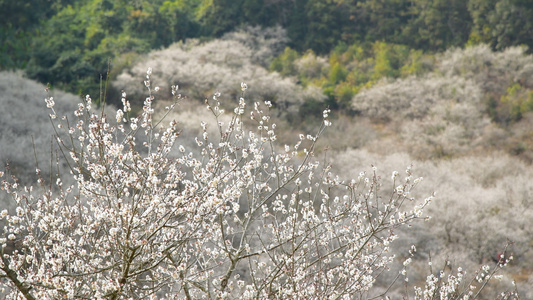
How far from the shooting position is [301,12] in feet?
97.7

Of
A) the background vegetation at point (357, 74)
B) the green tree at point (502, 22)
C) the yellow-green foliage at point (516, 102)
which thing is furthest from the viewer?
the green tree at point (502, 22)

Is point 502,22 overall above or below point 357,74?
below

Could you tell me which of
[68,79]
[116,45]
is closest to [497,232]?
[68,79]

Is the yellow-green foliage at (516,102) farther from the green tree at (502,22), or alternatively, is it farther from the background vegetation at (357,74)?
the green tree at (502,22)

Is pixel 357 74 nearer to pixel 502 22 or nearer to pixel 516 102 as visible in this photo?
pixel 502 22

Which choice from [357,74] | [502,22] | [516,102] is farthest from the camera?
[357,74]

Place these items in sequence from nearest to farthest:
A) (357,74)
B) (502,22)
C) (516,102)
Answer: (516,102) < (502,22) < (357,74)

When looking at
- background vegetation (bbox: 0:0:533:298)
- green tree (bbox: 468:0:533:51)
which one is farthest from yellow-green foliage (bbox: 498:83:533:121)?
green tree (bbox: 468:0:533:51)

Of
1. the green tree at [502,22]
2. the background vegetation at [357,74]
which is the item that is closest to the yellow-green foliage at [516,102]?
the background vegetation at [357,74]

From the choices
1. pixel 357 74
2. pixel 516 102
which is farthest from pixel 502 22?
pixel 357 74

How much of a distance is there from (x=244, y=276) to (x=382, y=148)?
11906 mm

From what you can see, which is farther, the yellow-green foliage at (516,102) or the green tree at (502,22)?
the green tree at (502,22)

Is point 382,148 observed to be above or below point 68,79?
below

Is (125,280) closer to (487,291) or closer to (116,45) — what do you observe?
(487,291)
